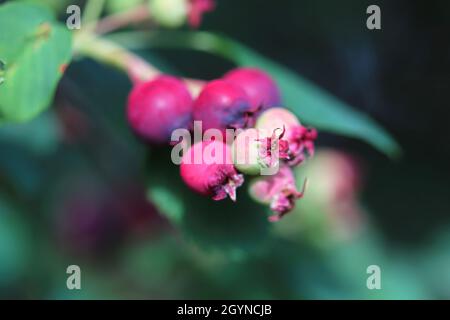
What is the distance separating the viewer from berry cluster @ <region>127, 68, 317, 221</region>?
0.95 meters

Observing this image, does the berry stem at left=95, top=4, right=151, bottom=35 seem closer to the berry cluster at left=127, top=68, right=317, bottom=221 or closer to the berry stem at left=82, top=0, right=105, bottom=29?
the berry stem at left=82, top=0, right=105, bottom=29

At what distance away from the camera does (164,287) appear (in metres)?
1.85

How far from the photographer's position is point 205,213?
1.16m

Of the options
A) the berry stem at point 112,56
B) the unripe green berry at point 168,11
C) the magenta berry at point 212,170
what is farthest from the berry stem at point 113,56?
the magenta berry at point 212,170

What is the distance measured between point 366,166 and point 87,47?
4.05 ft

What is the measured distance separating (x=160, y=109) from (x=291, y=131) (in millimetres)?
188

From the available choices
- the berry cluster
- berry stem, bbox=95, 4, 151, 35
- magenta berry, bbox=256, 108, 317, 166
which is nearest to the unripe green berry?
berry stem, bbox=95, 4, 151, 35

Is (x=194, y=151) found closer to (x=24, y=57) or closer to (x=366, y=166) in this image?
(x=24, y=57)

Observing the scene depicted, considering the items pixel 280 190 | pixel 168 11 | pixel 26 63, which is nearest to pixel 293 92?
pixel 168 11

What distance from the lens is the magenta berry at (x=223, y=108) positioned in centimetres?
98

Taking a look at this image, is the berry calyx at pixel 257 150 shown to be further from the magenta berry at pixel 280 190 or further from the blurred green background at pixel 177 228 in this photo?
the blurred green background at pixel 177 228

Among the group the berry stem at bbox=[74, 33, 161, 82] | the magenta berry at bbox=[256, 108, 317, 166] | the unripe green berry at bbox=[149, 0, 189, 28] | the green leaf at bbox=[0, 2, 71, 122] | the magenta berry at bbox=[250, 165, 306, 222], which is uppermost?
the unripe green berry at bbox=[149, 0, 189, 28]

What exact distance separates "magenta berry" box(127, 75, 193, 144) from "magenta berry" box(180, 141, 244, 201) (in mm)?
62

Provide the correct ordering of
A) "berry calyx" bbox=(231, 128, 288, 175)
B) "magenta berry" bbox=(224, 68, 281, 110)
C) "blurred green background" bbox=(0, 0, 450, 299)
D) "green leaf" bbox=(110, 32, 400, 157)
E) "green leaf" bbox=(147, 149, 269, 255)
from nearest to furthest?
"berry calyx" bbox=(231, 128, 288, 175) → "magenta berry" bbox=(224, 68, 281, 110) → "green leaf" bbox=(147, 149, 269, 255) → "green leaf" bbox=(110, 32, 400, 157) → "blurred green background" bbox=(0, 0, 450, 299)
